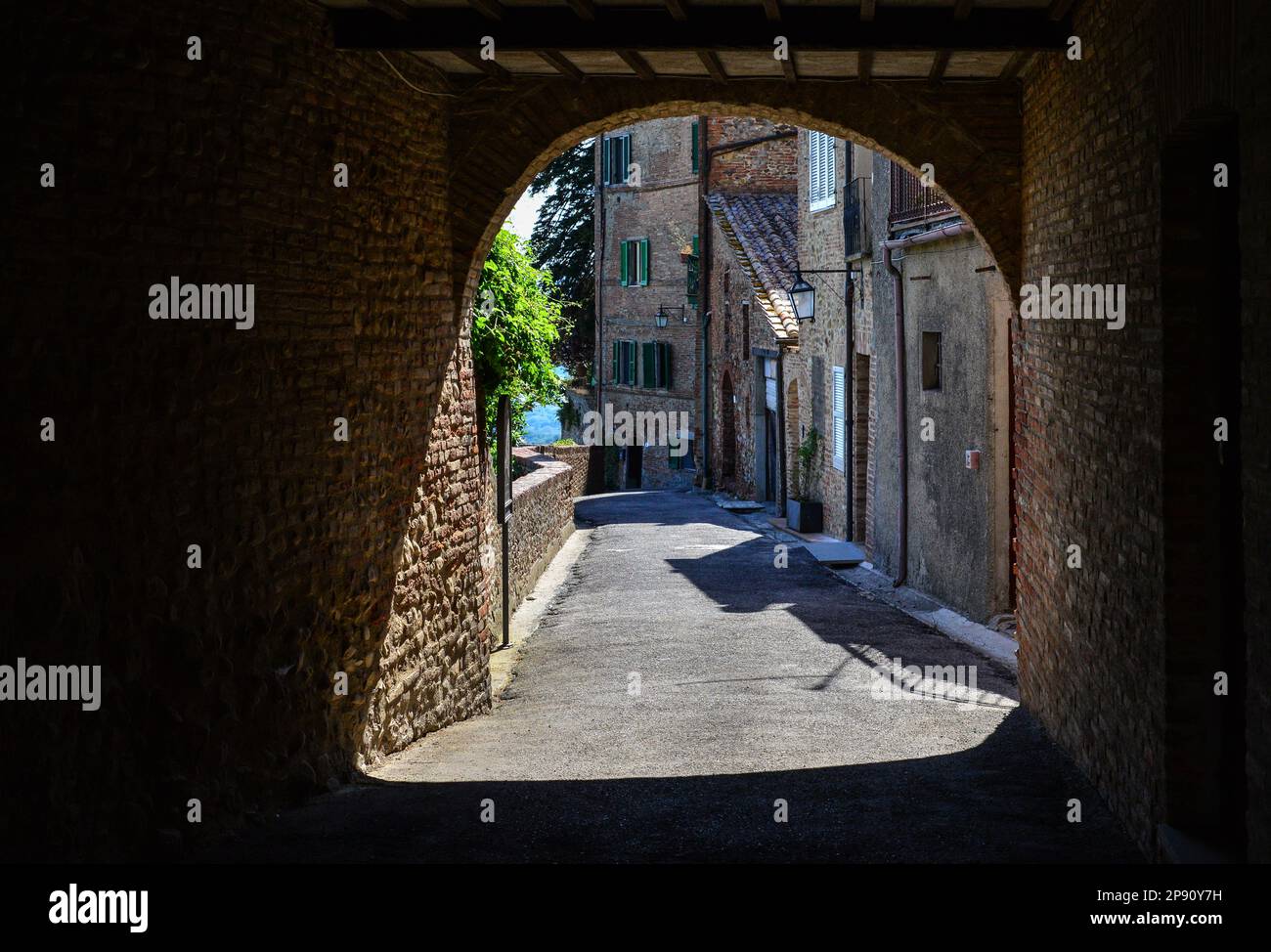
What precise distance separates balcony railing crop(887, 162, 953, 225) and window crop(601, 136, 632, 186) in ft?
68.5

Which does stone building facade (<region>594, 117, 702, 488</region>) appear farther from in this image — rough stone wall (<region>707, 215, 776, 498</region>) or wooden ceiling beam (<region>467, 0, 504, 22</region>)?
wooden ceiling beam (<region>467, 0, 504, 22</region>)

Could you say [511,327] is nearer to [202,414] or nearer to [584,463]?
[202,414]

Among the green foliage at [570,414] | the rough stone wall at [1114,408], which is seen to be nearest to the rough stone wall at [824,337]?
the rough stone wall at [1114,408]

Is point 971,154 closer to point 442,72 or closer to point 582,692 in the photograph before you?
point 442,72

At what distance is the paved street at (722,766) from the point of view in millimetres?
5711

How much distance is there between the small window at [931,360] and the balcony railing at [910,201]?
4.23 feet

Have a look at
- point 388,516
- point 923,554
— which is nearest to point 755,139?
point 923,554

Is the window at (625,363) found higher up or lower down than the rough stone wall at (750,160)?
lower down

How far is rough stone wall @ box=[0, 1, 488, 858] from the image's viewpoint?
4.78 meters

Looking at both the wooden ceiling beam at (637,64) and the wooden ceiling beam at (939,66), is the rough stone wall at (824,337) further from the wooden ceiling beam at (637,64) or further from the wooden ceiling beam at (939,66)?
the wooden ceiling beam at (637,64)

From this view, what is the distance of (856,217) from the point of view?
1862cm

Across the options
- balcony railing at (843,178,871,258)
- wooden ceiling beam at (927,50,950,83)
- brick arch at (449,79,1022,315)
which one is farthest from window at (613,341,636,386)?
wooden ceiling beam at (927,50,950,83)

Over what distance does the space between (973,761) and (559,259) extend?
35569 mm

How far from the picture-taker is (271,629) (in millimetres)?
6195
